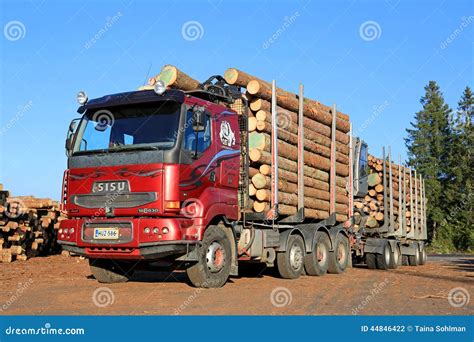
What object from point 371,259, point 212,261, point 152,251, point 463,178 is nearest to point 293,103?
point 212,261

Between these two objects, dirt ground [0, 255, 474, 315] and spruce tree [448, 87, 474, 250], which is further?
spruce tree [448, 87, 474, 250]

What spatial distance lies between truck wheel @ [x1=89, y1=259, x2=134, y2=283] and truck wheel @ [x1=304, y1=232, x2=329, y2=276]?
Result: 457 centimetres

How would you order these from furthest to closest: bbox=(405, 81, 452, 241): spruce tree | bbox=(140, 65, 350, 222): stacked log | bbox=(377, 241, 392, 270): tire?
bbox=(405, 81, 452, 241): spruce tree, bbox=(377, 241, 392, 270): tire, bbox=(140, 65, 350, 222): stacked log

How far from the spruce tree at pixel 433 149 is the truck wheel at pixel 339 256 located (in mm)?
42089

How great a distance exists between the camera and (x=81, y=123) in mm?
10766

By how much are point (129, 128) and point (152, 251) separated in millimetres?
2286

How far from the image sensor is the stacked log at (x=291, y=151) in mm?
12680

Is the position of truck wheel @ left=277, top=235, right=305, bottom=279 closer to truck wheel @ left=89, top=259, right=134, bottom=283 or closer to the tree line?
truck wheel @ left=89, top=259, right=134, bottom=283

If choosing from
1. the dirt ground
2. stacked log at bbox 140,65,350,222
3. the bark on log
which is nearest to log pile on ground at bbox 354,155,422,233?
stacked log at bbox 140,65,350,222

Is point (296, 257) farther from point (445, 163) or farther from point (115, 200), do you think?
point (445, 163)

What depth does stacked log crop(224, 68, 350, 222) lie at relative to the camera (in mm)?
12680

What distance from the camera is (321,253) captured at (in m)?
15.0

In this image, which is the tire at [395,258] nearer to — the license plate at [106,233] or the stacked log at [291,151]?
the stacked log at [291,151]

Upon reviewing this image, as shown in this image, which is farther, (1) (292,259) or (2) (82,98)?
(1) (292,259)
